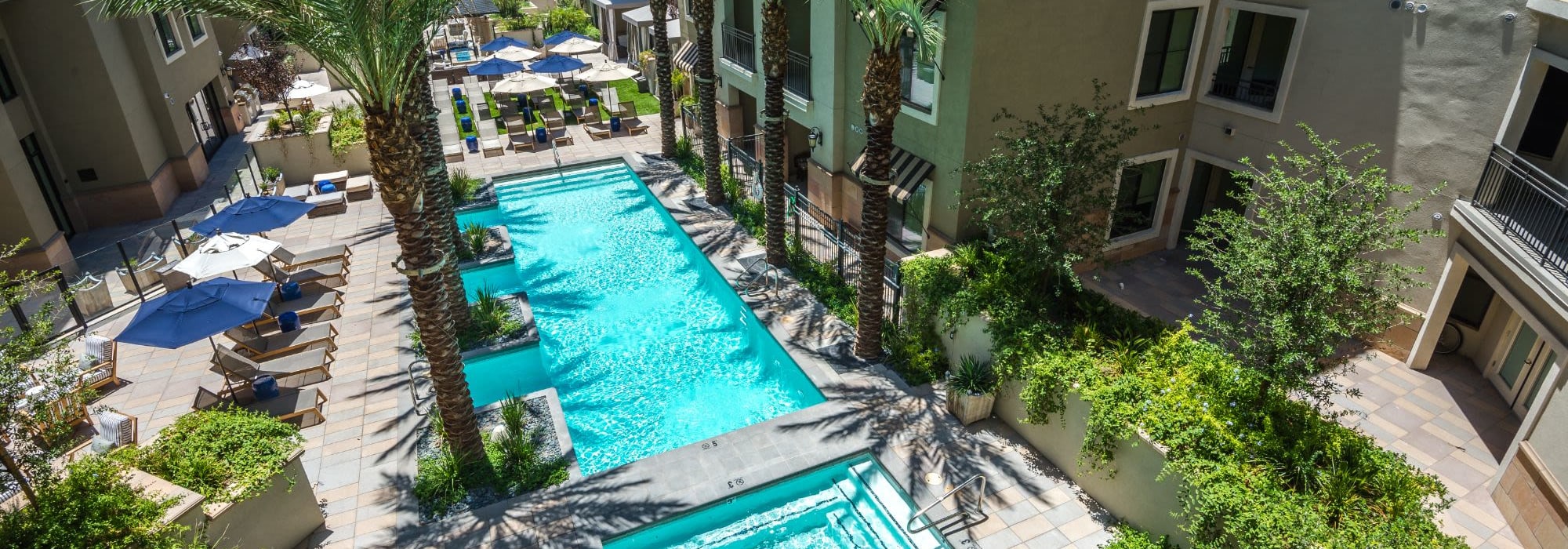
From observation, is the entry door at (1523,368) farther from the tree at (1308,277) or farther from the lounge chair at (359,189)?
the lounge chair at (359,189)

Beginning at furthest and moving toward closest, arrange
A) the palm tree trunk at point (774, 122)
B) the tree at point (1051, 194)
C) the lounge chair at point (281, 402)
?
1. the palm tree trunk at point (774, 122)
2. the lounge chair at point (281, 402)
3. the tree at point (1051, 194)

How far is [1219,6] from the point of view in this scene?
→ 16.2 meters

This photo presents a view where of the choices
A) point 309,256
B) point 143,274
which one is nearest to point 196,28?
point 143,274

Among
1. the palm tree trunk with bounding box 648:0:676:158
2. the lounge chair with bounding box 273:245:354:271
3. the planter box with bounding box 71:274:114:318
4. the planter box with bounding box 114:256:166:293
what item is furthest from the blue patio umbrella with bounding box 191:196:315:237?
the palm tree trunk with bounding box 648:0:676:158

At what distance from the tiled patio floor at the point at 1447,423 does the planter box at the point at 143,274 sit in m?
20.3

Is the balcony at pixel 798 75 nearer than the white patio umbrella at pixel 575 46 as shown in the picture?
Yes

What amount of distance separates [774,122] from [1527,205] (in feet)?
43.3

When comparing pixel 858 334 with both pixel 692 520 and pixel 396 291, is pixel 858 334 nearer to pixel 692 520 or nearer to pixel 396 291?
pixel 692 520

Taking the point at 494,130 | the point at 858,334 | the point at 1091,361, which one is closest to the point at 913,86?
the point at 858,334

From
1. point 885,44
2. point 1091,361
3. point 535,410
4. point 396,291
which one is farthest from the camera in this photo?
point 396,291

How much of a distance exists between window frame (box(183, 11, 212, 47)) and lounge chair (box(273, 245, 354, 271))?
577 inches

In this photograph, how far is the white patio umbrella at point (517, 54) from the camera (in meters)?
33.7

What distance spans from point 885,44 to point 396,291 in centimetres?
1278

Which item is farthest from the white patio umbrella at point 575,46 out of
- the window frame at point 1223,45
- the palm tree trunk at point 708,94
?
the window frame at point 1223,45
